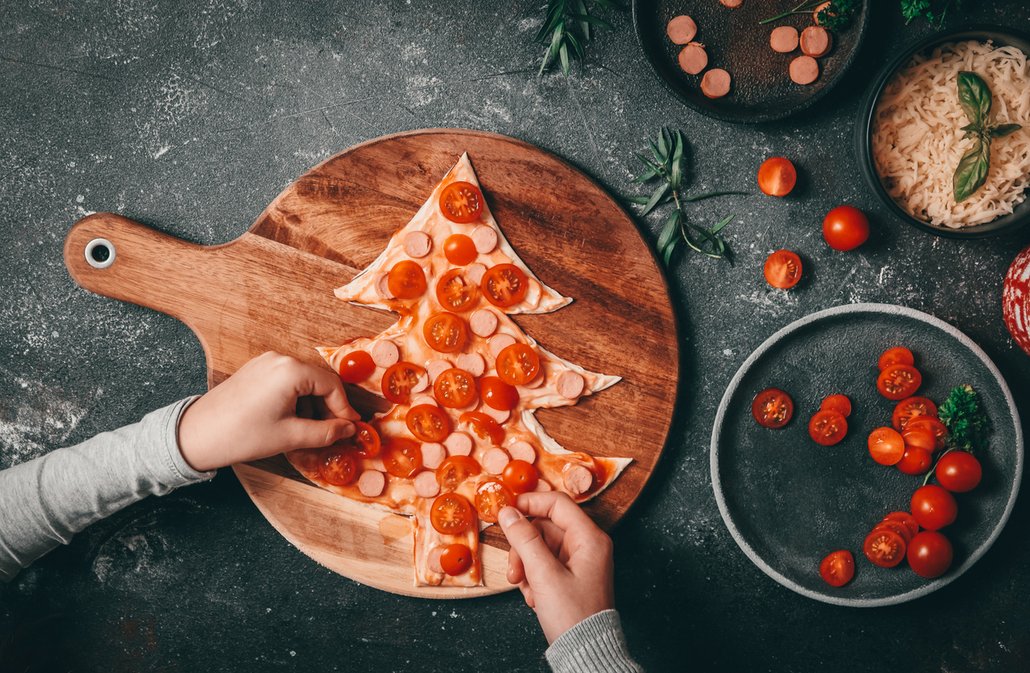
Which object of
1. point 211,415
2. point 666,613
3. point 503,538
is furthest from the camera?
point 666,613

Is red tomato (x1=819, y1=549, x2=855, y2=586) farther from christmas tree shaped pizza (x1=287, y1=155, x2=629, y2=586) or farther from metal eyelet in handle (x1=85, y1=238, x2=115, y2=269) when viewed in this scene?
metal eyelet in handle (x1=85, y1=238, x2=115, y2=269)

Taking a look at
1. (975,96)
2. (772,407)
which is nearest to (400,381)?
(772,407)

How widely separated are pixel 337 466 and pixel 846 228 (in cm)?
152

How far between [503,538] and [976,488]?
133cm

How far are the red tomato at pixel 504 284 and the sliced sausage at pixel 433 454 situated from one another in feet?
1.41

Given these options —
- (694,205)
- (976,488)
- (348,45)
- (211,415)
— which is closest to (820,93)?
(694,205)

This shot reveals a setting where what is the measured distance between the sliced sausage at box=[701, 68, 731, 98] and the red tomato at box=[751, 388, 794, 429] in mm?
842

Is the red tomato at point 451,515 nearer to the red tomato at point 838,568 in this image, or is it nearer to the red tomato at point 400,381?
the red tomato at point 400,381

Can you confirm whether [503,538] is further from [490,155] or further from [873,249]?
[873,249]

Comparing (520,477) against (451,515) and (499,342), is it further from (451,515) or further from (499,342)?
(499,342)

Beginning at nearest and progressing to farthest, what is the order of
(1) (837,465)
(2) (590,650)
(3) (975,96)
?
1. (2) (590,650)
2. (3) (975,96)
3. (1) (837,465)

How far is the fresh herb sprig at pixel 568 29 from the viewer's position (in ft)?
6.21

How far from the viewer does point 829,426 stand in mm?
1908

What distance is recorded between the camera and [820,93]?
1.82 metres
